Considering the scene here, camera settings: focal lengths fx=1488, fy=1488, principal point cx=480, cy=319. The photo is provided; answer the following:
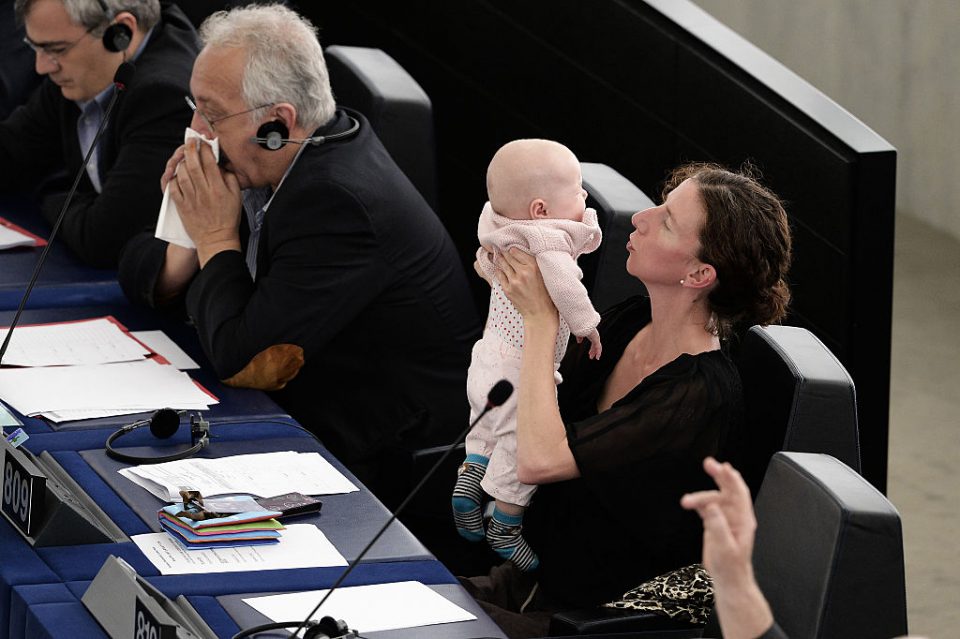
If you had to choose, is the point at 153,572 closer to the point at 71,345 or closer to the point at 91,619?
the point at 91,619

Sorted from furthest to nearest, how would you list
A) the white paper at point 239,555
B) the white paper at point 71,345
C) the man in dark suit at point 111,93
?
the man in dark suit at point 111,93, the white paper at point 71,345, the white paper at point 239,555

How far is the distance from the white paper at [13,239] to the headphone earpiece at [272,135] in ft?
2.83

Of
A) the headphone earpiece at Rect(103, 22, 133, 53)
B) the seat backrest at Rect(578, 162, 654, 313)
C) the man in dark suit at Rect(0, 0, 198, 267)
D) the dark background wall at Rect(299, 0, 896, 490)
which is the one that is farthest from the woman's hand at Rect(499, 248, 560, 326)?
the headphone earpiece at Rect(103, 22, 133, 53)

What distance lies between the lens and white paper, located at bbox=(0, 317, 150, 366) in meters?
2.63

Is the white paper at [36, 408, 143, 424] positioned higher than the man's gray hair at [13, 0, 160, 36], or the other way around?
the man's gray hair at [13, 0, 160, 36]

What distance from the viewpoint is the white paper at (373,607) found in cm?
180

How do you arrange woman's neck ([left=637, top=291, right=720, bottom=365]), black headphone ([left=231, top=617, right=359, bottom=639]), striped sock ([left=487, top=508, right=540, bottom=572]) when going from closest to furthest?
black headphone ([left=231, top=617, right=359, bottom=639]) → woman's neck ([left=637, top=291, right=720, bottom=365]) → striped sock ([left=487, top=508, right=540, bottom=572])

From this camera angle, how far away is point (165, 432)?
7.54 feet

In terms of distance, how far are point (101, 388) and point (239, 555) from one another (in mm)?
671

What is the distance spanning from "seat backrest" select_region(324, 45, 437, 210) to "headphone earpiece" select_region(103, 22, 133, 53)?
503mm

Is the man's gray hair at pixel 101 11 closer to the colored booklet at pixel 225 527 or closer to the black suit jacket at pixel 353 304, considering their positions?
the black suit jacket at pixel 353 304

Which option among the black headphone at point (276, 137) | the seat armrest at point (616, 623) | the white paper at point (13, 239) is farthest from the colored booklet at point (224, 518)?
the white paper at point (13, 239)

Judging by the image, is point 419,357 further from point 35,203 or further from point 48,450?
point 35,203

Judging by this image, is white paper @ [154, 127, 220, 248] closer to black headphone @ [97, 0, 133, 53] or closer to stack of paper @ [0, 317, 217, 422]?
stack of paper @ [0, 317, 217, 422]
